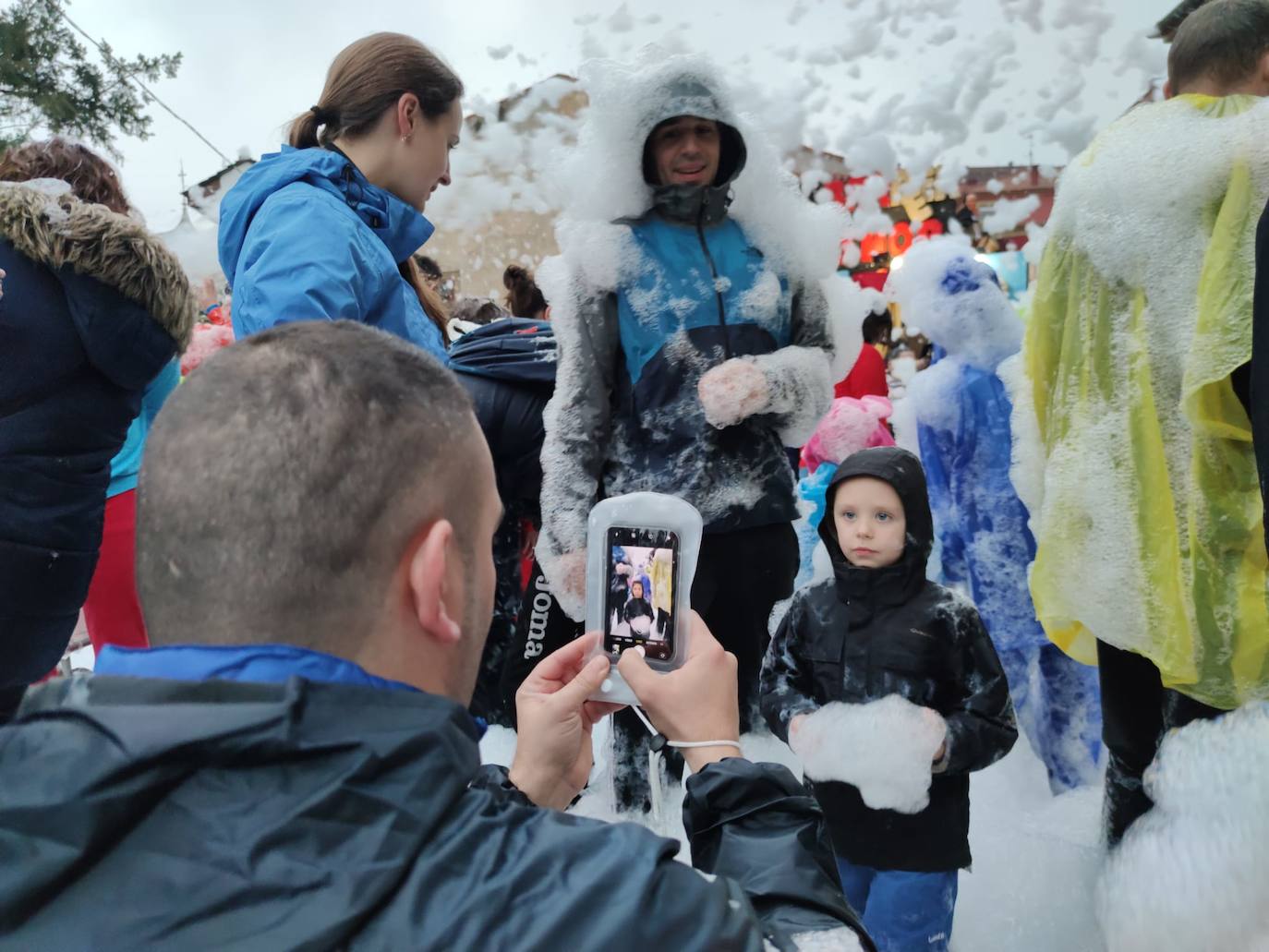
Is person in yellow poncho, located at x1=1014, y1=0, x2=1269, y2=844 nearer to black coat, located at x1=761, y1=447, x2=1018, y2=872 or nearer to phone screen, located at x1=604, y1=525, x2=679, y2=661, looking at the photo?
black coat, located at x1=761, y1=447, x2=1018, y2=872

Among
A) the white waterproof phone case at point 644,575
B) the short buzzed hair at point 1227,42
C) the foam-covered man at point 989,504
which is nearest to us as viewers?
the white waterproof phone case at point 644,575

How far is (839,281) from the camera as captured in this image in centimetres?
249

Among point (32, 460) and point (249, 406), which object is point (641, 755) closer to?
point (32, 460)

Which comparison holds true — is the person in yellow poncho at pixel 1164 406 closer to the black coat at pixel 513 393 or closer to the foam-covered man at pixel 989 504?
the foam-covered man at pixel 989 504

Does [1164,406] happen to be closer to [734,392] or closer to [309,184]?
[734,392]

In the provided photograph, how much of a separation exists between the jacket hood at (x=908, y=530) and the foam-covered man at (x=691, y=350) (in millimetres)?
122

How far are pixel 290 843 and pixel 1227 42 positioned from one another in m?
2.06

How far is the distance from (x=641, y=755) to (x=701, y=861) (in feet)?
5.31

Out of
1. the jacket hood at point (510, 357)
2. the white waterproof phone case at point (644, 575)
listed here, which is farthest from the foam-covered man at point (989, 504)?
the white waterproof phone case at point (644, 575)

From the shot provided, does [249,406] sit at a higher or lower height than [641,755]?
higher

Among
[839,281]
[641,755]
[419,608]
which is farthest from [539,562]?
[419,608]

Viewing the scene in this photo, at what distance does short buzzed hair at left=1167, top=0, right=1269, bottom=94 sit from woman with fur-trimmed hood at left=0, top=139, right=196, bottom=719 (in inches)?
87.4

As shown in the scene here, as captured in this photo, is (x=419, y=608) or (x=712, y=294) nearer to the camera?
(x=419, y=608)

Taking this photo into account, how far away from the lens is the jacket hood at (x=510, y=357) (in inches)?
98.7
